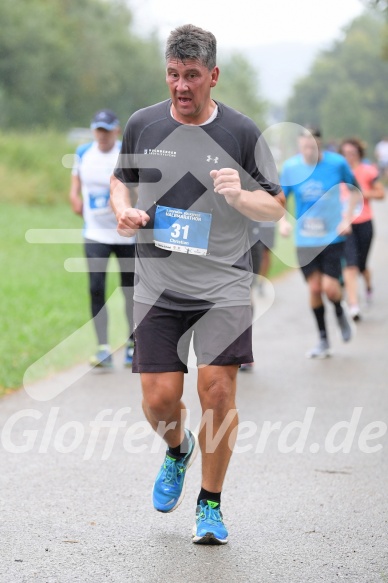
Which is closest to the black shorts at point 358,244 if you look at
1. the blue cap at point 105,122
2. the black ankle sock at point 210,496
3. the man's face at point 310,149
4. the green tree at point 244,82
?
the man's face at point 310,149

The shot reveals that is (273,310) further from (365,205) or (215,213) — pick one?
(215,213)

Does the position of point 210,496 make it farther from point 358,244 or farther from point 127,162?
point 358,244

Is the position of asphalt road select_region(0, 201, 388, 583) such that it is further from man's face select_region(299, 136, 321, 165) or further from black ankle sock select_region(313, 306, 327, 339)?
man's face select_region(299, 136, 321, 165)

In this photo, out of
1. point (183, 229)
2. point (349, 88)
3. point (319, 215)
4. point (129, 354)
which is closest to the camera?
point (183, 229)

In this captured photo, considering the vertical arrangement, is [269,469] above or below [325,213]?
below

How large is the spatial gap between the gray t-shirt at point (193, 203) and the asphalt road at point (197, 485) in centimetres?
108

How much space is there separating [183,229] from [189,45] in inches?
31.1

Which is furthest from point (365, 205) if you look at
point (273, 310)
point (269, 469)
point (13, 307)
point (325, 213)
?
point (269, 469)

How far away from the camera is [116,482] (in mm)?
5738

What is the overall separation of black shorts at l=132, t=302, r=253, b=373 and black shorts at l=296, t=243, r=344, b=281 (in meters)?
5.37

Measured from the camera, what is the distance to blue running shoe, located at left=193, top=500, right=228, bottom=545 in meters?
4.68

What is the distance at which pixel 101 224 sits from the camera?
9141 mm

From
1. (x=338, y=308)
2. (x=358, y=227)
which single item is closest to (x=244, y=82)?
(x=358, y=227)

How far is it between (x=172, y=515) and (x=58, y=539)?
722 mm
